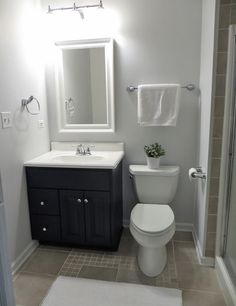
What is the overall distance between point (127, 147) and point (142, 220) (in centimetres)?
79

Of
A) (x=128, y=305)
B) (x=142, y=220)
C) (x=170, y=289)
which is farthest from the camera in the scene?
(x=142, y=220)

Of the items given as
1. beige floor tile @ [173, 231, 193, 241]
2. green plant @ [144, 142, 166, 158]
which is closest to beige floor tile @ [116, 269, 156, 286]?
beige floor tile @ [173, 231, 193, 241]

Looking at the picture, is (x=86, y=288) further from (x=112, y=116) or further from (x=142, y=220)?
(x=112, y=116)

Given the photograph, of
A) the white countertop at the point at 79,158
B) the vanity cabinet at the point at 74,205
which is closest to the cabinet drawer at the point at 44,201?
the vanity cabinet at the point at 74,205

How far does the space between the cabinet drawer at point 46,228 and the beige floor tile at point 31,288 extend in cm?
33

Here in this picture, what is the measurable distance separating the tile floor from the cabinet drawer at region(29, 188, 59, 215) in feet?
1.24

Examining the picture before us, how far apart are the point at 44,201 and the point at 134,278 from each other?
0.94 m

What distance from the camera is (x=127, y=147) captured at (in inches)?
91.7

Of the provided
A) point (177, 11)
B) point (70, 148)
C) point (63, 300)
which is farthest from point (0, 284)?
point (177, 11)

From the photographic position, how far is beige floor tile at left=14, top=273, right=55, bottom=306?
1588 mm

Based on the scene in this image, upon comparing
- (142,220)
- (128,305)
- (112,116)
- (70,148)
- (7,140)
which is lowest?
(128,305)

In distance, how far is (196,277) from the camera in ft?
5.81

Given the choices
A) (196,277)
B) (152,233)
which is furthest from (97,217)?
(196,277)

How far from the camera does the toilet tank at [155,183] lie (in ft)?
6.88
